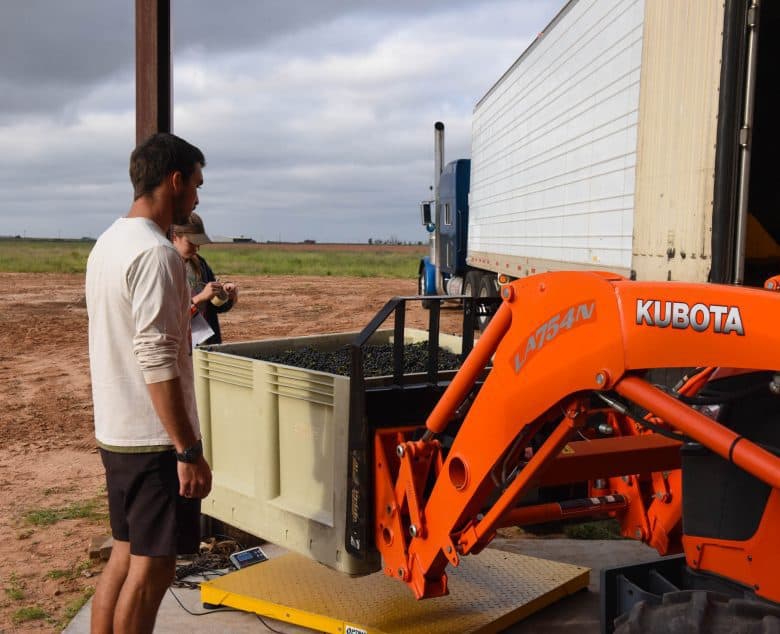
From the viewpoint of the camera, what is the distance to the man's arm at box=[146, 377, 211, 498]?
112 inches

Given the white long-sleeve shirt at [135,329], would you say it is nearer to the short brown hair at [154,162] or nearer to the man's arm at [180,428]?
the man's arm at [180,428]

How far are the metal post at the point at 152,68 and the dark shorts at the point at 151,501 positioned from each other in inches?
94.4

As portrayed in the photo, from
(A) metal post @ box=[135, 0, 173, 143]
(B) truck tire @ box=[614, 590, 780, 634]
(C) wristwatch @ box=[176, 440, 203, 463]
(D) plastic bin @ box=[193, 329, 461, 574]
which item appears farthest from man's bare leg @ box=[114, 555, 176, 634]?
(A) metal post @ box=[135, 0, 173, 143]

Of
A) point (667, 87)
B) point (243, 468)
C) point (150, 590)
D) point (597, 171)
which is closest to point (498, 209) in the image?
point (597, 171)

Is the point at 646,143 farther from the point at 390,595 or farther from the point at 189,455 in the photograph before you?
the point at 189,455

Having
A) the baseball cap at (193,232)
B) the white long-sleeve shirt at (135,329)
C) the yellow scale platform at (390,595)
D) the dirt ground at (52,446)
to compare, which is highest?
the baseball cap at (193,232)

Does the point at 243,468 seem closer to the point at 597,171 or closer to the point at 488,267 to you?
the point at 597,171

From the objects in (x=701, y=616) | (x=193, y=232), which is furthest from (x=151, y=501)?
(x=193, y=232)

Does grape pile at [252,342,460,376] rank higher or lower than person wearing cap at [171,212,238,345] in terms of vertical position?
lower

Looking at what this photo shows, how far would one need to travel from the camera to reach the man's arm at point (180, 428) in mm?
2853

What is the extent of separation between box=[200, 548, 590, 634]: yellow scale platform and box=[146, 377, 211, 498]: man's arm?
118cm

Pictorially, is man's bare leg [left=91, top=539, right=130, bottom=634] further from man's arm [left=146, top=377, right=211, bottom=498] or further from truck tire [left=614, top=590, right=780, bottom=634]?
truck tire [left=614, top=590, right=780, bottom=634]

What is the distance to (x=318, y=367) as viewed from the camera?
4.23 meters

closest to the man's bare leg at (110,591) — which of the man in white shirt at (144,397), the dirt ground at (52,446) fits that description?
the man in white shirt at (144,397)
